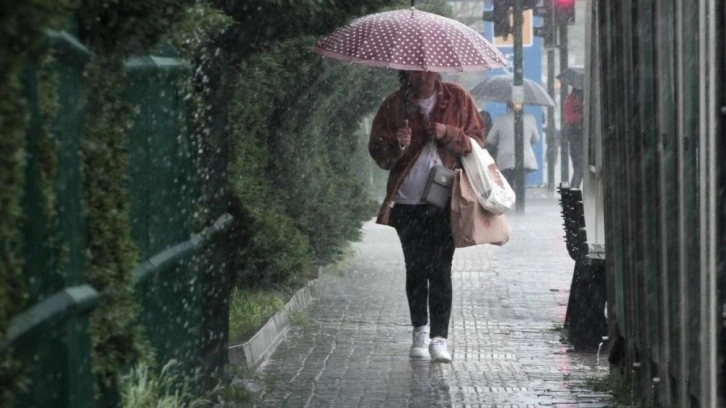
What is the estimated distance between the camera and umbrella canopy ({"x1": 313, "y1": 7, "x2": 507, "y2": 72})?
9086 mm

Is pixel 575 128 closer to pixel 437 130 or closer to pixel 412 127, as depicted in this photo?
pixel 412 127

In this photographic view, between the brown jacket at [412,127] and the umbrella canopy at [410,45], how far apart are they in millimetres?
189

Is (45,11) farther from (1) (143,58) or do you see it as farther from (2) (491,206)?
(2) (491,206)

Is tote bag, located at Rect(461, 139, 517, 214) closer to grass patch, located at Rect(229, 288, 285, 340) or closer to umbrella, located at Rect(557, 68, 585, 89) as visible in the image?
grass patch, located at Rect(229, 288, 285, 340)

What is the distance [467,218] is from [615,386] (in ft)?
4.42

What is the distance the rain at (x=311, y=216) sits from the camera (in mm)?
4523

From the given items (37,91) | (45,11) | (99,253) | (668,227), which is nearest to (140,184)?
(99,253)

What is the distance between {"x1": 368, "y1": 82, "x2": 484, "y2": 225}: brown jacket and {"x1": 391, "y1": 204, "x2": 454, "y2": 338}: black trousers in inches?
5.0

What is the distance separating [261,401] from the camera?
801 cm

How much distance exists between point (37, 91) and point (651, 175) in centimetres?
330

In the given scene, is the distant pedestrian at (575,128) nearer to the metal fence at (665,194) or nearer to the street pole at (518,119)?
the street pole at (518,119)

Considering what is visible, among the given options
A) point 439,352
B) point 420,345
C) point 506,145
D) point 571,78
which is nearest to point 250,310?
point 420,345

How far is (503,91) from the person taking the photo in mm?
28031

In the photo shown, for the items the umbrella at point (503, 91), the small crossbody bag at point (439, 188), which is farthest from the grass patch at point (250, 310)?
the umbrella at point (503, 91)
